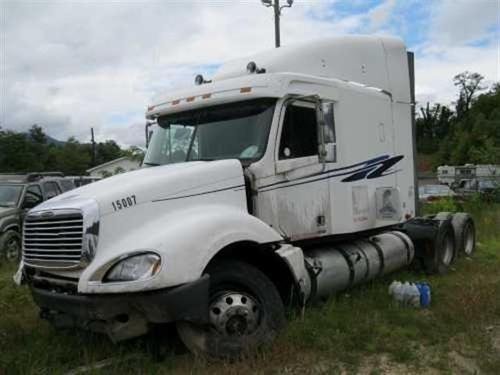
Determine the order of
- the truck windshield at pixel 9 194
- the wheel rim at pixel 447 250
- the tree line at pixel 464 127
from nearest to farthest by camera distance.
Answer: the wheel rim at pixel 447 250 < the truck windshield at pixel 9 194 < the tree line at pixel 464 127

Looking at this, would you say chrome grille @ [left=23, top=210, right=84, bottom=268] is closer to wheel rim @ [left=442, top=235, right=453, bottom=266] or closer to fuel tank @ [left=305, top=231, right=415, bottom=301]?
fuel tank @ [left=305, top=231, right=415, bottom=301]

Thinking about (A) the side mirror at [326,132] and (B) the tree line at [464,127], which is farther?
(B) the tree line at [464,127]

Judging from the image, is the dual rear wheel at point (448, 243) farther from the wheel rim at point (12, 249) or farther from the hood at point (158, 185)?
the wheel rim at point (12, 249)

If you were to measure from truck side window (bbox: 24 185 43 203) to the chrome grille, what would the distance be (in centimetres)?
847

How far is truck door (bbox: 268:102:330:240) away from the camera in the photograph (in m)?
6.34

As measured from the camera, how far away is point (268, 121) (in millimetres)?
6242

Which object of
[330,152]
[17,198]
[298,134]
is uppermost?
[298,134]

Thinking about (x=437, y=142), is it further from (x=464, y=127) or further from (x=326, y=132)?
(x=326, y=132)

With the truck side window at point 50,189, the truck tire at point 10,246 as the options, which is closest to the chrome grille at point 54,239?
the truck tire at point 10,246

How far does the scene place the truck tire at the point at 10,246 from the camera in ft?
39.8

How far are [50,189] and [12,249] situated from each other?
221cm

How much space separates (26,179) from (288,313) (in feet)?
32.6

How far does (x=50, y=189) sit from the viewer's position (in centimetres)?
1414

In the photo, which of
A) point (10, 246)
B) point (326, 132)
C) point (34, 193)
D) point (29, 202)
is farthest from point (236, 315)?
point (34, 193)
